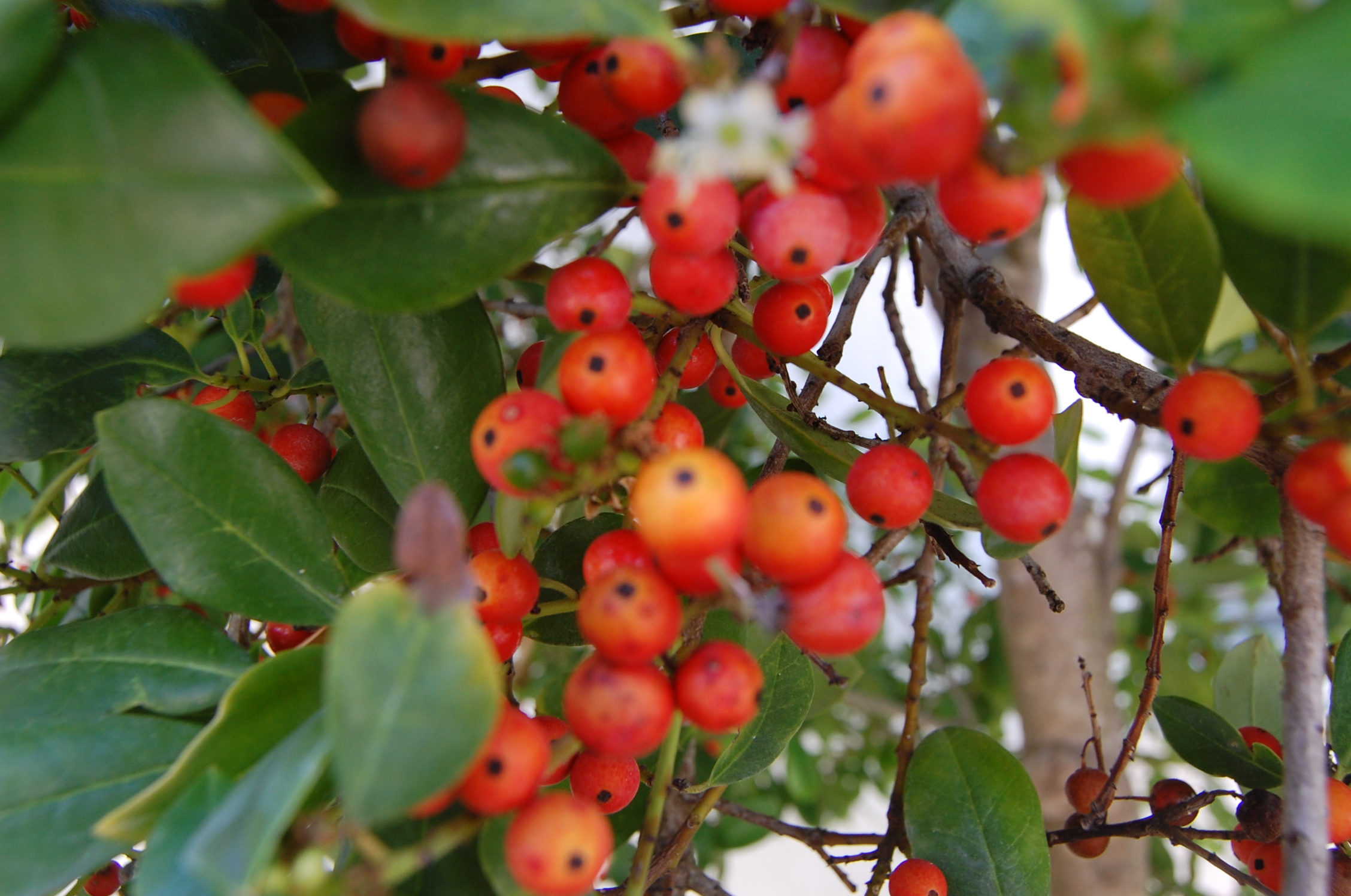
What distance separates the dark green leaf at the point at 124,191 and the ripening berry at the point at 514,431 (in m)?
0.11

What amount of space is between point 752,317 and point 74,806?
1.40 feet

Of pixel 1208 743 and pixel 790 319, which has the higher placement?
pixel 790 319

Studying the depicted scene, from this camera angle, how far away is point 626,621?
342mm

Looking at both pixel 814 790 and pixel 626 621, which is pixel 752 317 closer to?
pixel 626 621

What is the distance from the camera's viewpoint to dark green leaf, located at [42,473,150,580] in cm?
61

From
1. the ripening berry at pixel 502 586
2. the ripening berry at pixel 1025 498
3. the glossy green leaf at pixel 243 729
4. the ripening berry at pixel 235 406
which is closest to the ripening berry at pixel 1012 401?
the ripening berry at pixel 1025 498

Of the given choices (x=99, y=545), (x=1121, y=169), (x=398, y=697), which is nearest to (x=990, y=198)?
(x=1121, y=169)

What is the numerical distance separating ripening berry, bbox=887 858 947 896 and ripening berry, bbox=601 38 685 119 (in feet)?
1.59

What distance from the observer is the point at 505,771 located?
0.34 m

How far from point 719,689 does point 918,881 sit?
295 millimetres

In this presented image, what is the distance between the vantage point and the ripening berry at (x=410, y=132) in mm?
346

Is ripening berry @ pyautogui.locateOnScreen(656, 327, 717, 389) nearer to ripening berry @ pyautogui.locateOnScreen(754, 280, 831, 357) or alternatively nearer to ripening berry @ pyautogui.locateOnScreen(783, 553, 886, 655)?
ripening berry @ pyautogui.locateOnScreen(754, 280, 831, 357)

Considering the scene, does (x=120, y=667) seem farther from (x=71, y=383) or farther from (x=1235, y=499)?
(x=1235, y=499)

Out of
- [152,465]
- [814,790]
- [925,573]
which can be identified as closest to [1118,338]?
[814,790]
